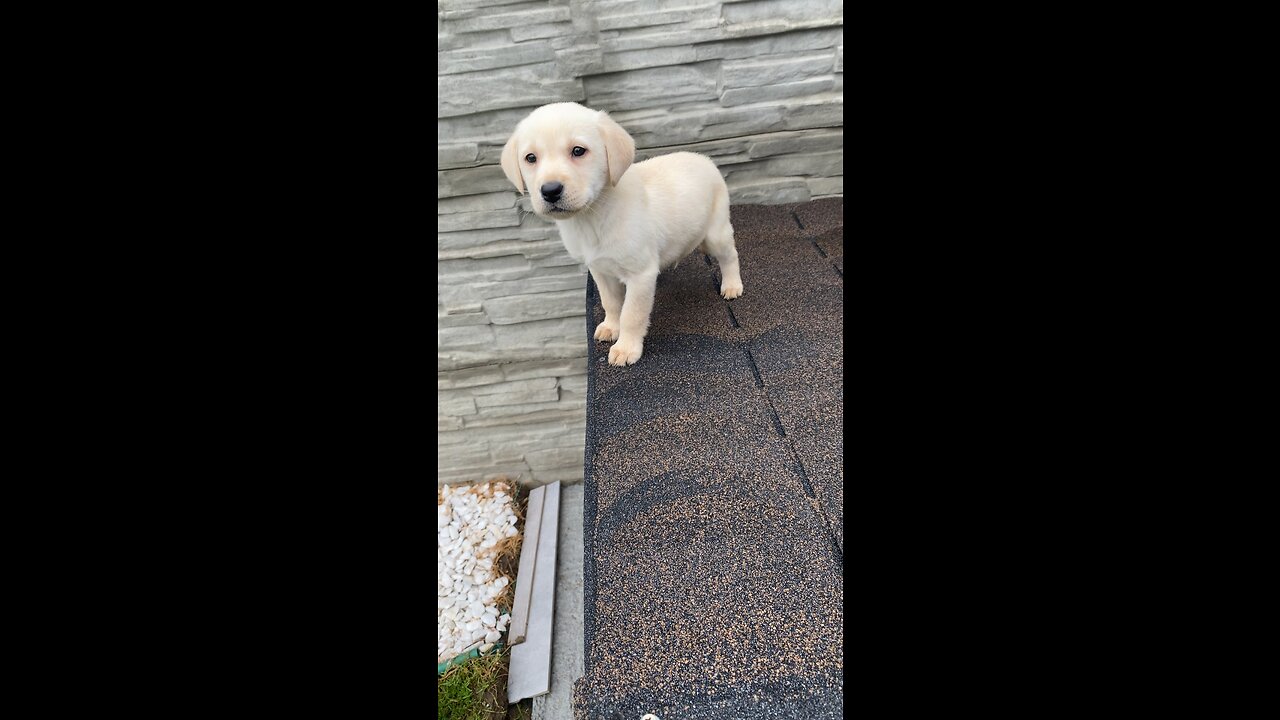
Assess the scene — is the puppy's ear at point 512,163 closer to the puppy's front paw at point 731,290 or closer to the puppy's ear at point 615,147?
the puppy's ear at point 615,147

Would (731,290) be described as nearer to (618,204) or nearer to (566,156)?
(618,204)

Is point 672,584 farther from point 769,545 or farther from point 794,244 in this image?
point 794,244

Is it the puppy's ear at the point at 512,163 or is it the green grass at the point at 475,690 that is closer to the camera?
the puppy's ear at the point at 512,163

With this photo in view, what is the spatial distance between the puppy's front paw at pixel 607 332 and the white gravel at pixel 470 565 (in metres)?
1.35

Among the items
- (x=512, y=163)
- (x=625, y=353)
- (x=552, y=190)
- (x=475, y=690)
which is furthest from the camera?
(x=475, y=690)

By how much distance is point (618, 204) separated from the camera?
1.66 meters

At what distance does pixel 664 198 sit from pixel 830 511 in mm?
961

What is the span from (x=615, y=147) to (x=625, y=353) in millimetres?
511

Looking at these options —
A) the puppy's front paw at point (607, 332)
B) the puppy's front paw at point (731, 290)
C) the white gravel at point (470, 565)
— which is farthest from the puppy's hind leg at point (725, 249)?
the white gravel at point (470, 565)

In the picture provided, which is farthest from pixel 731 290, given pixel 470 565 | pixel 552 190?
pixel 470 565

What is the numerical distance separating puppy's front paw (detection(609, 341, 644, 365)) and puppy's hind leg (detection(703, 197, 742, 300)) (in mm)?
397

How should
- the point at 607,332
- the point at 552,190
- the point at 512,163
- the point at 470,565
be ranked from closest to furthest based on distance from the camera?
the point at 552,190
the point at 512,163
the point at 607,332
the point at 470,565

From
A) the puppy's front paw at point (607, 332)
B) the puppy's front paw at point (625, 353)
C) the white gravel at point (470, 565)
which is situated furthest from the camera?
the white gravel at point (470, 565)

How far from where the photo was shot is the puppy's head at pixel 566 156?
1.48 metres
